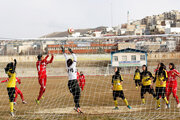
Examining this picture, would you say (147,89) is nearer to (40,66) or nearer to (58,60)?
(40,66)

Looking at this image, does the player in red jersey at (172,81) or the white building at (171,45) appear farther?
the white building at (171,45)

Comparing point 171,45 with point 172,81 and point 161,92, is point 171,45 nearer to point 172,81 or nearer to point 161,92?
point 172,81

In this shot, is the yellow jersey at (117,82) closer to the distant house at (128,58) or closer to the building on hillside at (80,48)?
the building on hillside at (80,48)

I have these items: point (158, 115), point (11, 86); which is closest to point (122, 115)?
point (158, 115)

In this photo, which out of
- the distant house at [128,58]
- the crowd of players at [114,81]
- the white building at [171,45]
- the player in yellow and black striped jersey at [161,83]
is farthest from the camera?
the distant house at [128,58]

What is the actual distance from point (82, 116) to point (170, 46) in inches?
383

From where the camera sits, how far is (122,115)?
32.7ft

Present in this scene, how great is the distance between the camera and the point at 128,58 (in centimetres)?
4066

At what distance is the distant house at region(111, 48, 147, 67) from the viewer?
39347 mm

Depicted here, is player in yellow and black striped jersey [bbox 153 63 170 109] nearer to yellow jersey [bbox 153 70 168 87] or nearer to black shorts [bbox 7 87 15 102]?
yellow jersey [bbox 153 70 168 87]

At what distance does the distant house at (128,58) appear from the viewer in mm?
39347

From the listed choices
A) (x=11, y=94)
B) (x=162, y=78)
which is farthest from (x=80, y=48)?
(x=11, y=94)

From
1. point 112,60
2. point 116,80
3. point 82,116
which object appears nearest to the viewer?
point 82,116

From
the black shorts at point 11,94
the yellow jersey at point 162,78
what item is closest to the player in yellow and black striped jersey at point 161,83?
the yellow jersey at point 162,78
